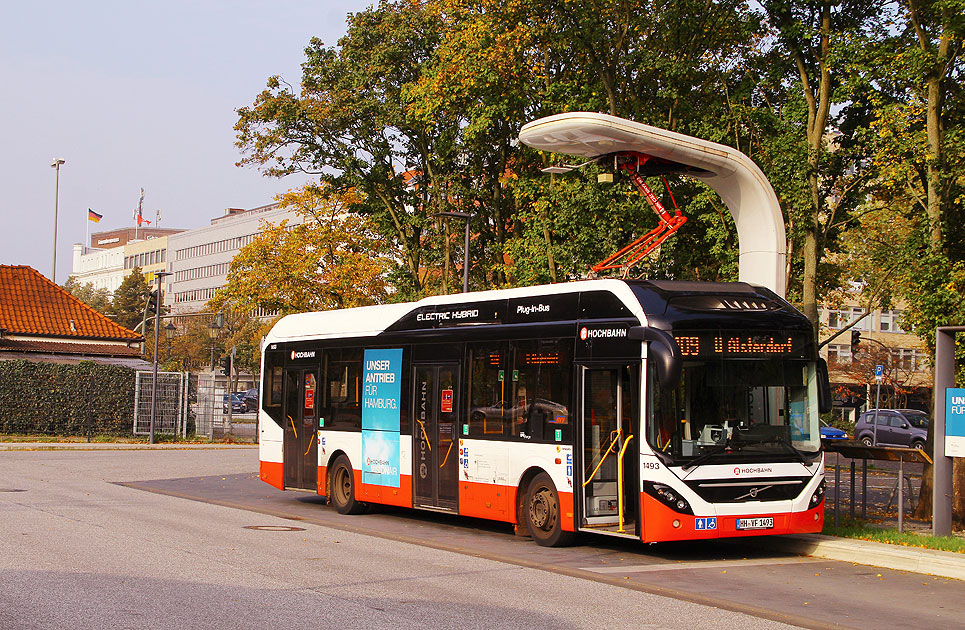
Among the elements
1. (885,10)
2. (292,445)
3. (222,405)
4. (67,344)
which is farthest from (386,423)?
(67,344)

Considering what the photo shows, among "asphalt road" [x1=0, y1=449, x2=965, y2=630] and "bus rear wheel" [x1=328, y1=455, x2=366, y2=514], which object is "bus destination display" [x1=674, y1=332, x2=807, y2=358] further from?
"bus rear wheel" [x1=328, y1=455, x2=366, y2=514]

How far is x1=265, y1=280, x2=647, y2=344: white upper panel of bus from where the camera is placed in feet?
44.9

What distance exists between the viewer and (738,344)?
13078mm

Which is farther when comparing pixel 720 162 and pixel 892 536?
pixel 720 162

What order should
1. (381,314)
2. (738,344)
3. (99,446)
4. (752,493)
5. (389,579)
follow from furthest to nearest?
(99,446)
(381,314)
(738,344)
(752,493)
(389,579)

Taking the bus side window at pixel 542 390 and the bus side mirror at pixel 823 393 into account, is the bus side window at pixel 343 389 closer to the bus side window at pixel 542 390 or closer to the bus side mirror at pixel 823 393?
the bus side window at pixel 542 390

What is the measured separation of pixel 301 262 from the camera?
4678 centimetres

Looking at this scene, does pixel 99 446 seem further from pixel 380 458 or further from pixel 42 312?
pixel 380 458

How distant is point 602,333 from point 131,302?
319 ft

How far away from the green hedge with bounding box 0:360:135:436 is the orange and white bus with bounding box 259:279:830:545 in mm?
26559

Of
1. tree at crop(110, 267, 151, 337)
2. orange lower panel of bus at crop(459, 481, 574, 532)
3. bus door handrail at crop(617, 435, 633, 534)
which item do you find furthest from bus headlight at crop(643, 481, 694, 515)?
tree at crop(110, 267, 151, 337)

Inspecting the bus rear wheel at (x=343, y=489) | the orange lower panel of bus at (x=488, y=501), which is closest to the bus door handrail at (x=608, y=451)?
the orange lower panel of bus at (x=488, y=501)

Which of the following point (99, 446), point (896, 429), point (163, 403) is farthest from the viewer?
point (896, 429)

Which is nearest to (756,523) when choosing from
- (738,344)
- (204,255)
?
(738,344)
